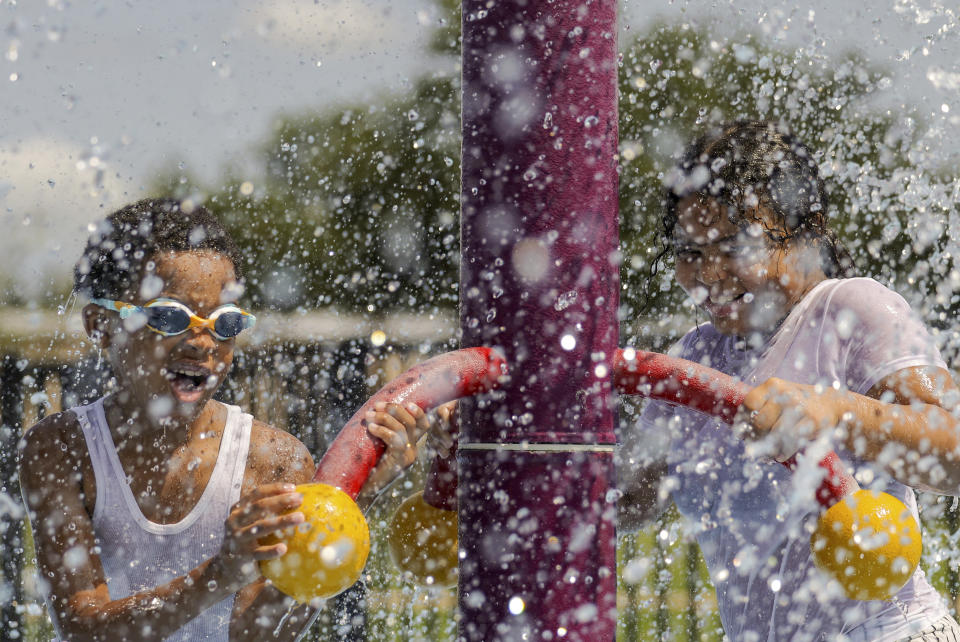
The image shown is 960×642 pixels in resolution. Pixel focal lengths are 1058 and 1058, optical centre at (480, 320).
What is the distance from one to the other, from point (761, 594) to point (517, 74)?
1344 mm

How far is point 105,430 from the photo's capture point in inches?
113

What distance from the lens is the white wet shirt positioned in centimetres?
231

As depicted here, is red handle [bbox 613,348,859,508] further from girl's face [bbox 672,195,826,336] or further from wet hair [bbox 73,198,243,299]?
wet hair [bbox 73,198,243,299]

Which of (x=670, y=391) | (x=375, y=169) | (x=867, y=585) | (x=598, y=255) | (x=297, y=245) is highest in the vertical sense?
(x=598, y=255)

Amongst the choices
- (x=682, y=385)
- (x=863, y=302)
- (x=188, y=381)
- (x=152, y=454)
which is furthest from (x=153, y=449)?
(x=863, y=302)

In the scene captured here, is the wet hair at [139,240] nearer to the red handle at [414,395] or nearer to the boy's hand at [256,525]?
the boy's hand at [256,525]

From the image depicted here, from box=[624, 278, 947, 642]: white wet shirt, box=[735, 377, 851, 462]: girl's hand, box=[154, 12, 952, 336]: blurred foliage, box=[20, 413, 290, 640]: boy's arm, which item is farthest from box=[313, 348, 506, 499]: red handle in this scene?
box=[154, 12, 952, 336]: blurred foliage

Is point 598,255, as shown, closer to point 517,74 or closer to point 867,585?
point 517,74

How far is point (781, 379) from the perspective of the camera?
2141 mm

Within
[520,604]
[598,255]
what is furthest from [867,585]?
[598,255]

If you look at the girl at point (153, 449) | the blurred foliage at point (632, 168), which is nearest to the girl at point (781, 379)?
the girl at point (153, 449)

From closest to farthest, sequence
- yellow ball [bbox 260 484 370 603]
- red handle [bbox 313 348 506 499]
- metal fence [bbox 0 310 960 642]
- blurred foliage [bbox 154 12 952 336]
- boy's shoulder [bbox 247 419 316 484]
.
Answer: yellow ball [bbox 260 484 370 603] → red handle [bbox 313 348 506 499] → boy's shoulder [bbox 247 419 316 484] → metal fence [bbox 0 310 960 642] → blurred foliage [bbox 154 12 952 336]

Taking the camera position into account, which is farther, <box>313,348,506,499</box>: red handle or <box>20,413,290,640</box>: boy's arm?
<box>20,413,290,640</box>: boy's arm

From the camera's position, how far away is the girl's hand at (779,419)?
1914 mm
